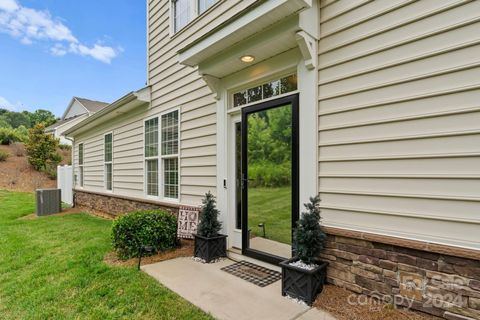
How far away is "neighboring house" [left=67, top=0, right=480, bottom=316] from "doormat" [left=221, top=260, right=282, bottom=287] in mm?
175

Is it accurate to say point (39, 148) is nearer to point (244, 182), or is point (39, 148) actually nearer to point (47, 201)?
point (47, 201)

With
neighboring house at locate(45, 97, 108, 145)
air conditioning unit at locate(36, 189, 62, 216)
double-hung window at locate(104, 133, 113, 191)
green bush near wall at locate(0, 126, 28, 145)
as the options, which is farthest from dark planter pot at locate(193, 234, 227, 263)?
green bush near wall at locate(0, 126, 28, 145)

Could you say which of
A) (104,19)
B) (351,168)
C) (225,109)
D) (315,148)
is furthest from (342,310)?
(104,19)

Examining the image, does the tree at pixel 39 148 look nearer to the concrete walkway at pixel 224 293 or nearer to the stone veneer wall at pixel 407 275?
the concrete walkway at pixel 224 293

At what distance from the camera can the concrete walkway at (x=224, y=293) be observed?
2543 millimetres

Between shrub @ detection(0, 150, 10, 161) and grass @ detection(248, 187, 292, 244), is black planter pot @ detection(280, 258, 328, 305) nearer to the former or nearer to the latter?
grass @ detection(248, 187, 292, 244)

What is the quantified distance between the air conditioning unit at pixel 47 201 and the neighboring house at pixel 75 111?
17.9 meters

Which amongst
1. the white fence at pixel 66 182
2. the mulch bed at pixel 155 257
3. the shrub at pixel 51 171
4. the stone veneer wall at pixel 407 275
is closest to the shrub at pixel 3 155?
the shrub at pixel 51 171

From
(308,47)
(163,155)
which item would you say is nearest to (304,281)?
(308,47)

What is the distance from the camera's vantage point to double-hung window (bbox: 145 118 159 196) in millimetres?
6438

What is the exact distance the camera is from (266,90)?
3869 millimetres

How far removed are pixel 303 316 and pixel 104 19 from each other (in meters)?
22.3

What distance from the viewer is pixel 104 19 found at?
18.9 metres

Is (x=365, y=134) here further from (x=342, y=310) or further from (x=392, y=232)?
(x=342, y=310)
